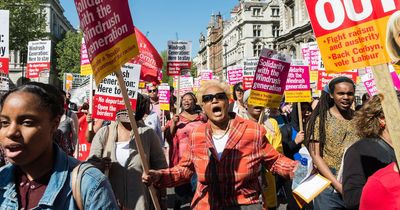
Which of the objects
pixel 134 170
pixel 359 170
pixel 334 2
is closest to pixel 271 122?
pixel 134 170

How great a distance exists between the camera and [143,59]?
865cm

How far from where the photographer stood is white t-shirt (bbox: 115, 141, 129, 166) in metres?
4.39

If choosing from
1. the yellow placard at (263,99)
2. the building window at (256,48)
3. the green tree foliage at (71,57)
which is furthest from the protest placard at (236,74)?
the building window at (256,48)

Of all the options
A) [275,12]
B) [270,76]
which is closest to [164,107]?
[270,76]

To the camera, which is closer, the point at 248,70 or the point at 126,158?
the point at 126,158

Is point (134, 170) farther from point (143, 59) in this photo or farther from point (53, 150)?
point (143, 59)

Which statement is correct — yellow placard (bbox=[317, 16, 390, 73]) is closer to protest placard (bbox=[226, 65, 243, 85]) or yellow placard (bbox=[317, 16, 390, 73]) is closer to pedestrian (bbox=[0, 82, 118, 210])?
pedestrian (bbox=[0, 82, 118, 210])

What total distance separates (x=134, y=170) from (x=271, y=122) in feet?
7.09

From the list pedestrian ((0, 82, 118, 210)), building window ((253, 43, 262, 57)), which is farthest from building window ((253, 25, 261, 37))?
pedestrian ((0, 82, 118, 210))

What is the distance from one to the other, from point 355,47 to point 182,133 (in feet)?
14.9

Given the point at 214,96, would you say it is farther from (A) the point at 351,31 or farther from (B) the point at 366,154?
(A) the point at 351,31

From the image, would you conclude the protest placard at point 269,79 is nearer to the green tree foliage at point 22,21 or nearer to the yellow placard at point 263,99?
the yellow placard at point 263,99

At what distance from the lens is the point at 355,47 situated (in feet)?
7.57

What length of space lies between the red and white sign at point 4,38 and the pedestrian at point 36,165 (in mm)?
5846
